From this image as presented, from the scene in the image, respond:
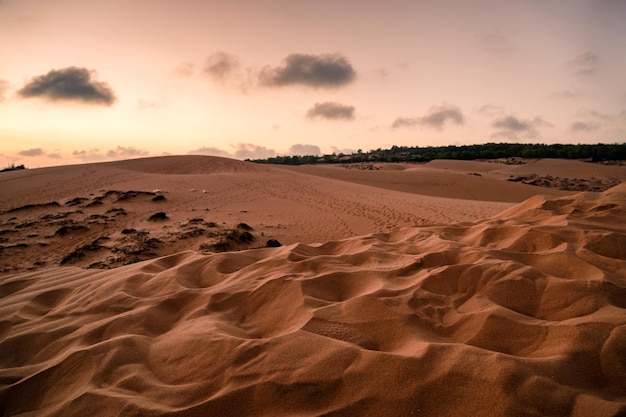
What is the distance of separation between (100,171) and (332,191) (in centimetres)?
1542

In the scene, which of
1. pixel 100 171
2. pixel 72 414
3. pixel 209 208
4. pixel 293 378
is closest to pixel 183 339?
pixel 72 414

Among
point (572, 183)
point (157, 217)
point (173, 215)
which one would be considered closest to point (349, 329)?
point (157, 217)

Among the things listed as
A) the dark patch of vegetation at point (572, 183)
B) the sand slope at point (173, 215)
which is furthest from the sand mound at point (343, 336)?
the dark patch of vegetation at point (572, 183)

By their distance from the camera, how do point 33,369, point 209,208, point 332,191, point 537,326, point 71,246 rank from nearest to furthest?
point 537,326 → point 33,369 → point 71,246 → point 209,208 → point 332,191

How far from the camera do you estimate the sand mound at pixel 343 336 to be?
1.62 metres

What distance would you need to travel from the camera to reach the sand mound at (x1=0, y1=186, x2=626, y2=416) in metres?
1.62

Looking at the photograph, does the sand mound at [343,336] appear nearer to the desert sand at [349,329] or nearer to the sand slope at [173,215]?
the desert sand at [349,329]

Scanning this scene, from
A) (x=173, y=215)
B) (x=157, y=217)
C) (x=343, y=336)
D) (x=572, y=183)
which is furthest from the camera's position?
(x=572, y=183)

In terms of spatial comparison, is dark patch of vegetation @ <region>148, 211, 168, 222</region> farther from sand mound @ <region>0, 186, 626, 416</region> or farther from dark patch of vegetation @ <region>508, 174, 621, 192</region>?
dark patch of vegetation @ <region>508, 174, 621, 192</region>

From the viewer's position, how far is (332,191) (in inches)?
668

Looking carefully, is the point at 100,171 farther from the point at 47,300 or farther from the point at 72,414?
the point at 72,414

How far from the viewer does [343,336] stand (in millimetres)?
2129

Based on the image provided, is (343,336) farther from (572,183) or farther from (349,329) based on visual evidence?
(572,183)

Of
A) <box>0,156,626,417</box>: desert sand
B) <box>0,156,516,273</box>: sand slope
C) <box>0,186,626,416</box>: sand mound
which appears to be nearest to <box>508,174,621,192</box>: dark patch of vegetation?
<box>0,156,516,273</box>: sand slope
